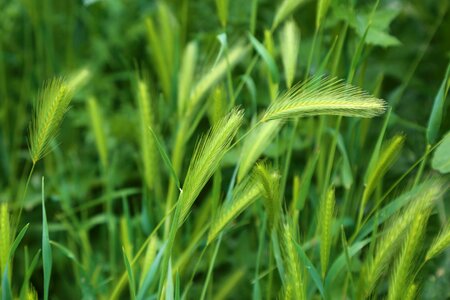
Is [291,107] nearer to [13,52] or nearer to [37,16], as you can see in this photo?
[37,16]

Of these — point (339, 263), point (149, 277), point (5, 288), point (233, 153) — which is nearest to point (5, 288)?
point (5, 288)

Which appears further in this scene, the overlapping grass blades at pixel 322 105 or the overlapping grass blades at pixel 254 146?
the overlapping grass blades at pixel 254 146

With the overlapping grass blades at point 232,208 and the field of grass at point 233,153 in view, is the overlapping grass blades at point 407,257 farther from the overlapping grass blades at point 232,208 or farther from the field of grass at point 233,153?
the overlapping grass blades at point 232,208

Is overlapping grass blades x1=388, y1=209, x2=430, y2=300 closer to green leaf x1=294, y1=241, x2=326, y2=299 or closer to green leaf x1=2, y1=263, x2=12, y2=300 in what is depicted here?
green leaf x1=294, y1=241, x2=326, y2=299

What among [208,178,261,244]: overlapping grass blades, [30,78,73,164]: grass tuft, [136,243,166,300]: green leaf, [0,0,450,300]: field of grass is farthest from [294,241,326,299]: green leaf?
[30,78,73,164]: grass tuft

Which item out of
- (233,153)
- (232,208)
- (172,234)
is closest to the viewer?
(172,234)

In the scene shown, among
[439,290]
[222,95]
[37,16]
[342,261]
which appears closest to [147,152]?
[222,95]

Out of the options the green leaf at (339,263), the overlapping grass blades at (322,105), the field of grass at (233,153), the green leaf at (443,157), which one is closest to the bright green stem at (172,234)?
the field of grass at (233,153)

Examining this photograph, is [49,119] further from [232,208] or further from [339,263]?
[339,263]

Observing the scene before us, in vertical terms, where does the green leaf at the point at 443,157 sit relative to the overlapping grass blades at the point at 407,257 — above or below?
above
